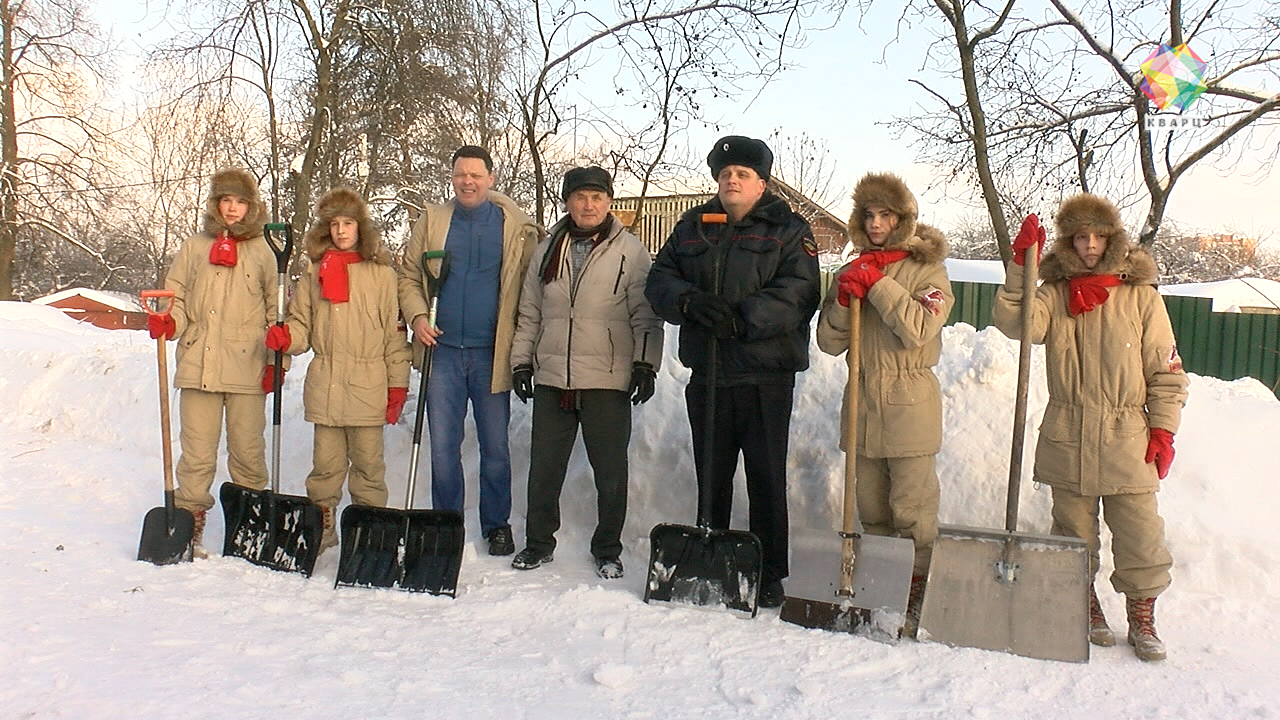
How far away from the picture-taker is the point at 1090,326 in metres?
3.77

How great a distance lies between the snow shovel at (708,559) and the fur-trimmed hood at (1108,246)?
4.92 feet

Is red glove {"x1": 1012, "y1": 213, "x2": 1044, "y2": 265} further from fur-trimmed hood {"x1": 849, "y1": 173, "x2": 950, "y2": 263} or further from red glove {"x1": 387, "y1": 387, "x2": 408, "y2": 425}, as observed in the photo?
red glove {"x1": 387, "y1": 387, "x2": 408, "y2": 425}

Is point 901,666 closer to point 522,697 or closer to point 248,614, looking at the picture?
Result: point 522,697

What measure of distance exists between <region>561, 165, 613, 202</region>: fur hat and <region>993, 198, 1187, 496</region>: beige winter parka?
1.98 m

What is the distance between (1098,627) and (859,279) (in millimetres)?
1764

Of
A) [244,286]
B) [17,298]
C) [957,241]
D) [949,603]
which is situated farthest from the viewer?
[957,241]

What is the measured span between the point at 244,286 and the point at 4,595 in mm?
1773

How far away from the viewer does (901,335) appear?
3.88 m

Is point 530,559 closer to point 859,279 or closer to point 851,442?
point 851,442

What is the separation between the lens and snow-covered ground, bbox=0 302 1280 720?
118 inches

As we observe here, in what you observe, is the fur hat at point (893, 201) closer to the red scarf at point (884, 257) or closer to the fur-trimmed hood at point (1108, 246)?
the red scarf at point (884, 257)

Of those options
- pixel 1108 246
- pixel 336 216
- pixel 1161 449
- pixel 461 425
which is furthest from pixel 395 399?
pixel 1161 449

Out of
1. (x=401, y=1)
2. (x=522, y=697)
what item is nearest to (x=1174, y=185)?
(x=522, y=697)

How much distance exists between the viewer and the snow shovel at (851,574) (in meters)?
3.68
